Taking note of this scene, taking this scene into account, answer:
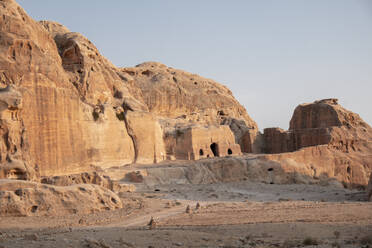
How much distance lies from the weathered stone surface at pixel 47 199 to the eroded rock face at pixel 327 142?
21.6 metres

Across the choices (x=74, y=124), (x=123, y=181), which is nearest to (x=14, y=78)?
(x=74, y=124)

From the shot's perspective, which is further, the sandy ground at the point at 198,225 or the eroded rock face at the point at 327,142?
the eroded rock face at the point at 327,142

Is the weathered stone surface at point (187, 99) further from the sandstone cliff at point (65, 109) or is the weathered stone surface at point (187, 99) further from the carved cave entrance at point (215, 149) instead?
the carved cave entrance at point (215, 149)

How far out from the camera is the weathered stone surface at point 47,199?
52.9 feet

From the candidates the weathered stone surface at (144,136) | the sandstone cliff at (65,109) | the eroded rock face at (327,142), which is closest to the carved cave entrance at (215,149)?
the sandstone cliff at (65,109)

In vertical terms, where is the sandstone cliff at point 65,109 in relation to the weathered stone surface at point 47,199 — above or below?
above

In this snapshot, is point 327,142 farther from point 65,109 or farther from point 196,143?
point 65,109

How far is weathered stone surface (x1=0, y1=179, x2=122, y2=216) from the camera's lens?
16125 millimetres

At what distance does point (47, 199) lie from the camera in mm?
16891

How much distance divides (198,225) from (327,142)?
31.4 metres

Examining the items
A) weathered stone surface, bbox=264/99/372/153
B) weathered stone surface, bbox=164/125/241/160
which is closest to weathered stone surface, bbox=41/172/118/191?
weathered stone surface, bbox=164/125/241/160

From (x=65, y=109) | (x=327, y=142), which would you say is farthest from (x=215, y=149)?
(x=65, y=109)

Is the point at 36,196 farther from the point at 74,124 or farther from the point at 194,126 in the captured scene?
the point at 194,126

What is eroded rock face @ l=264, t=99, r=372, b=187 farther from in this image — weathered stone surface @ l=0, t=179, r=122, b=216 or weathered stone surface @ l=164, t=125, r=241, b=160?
weathered stone surface @ l=0, t=179, r=122, b=216
